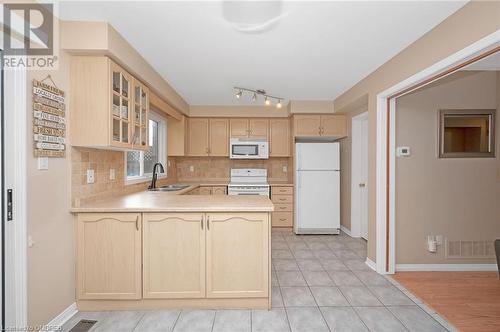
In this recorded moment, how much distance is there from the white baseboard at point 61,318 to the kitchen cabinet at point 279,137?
12.6 feet

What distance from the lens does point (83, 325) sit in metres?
2.03

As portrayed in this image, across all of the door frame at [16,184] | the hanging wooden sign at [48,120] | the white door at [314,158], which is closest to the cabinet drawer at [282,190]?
the white door at [314,158]

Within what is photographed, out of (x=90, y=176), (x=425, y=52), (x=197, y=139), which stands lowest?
(x=90, y=176)

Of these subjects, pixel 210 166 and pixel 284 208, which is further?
pixel 210 166

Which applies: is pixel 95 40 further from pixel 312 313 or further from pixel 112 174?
pixel 312 313

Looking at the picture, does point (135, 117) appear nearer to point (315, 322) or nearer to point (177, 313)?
point (177, 313)

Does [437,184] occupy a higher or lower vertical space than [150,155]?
lower

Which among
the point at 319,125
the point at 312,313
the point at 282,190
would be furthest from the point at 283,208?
the point at 312,313

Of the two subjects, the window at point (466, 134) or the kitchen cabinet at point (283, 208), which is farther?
the kitchen cabinet at point (283, 208)

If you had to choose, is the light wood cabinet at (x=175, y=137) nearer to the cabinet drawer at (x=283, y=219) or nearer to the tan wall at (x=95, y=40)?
the cabinet drawer at (x=283, y=219)

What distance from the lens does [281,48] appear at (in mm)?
2494

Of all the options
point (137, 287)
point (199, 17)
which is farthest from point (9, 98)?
point (137, 287)

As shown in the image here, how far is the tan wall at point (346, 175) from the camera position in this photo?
4.62 m

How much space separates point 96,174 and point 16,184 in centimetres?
88
